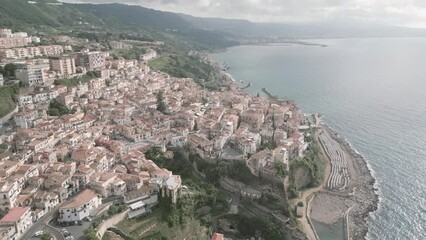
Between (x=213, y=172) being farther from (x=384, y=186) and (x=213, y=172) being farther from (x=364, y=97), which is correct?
(x=364, y=97)

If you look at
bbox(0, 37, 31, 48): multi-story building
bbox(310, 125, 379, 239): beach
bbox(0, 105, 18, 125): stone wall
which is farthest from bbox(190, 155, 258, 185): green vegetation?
bbox(0, 37, 31, 48): multi-story building

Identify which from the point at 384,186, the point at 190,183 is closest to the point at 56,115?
the point at 190,183

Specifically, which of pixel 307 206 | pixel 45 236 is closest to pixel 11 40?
pixel 45 236

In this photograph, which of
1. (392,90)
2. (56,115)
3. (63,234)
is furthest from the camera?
(392,90)

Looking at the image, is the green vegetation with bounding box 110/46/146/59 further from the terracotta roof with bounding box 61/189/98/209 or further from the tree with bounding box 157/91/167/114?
the terracotta roof with bounding box 61/189/98/209

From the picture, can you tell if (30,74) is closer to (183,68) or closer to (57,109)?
(57,109)
